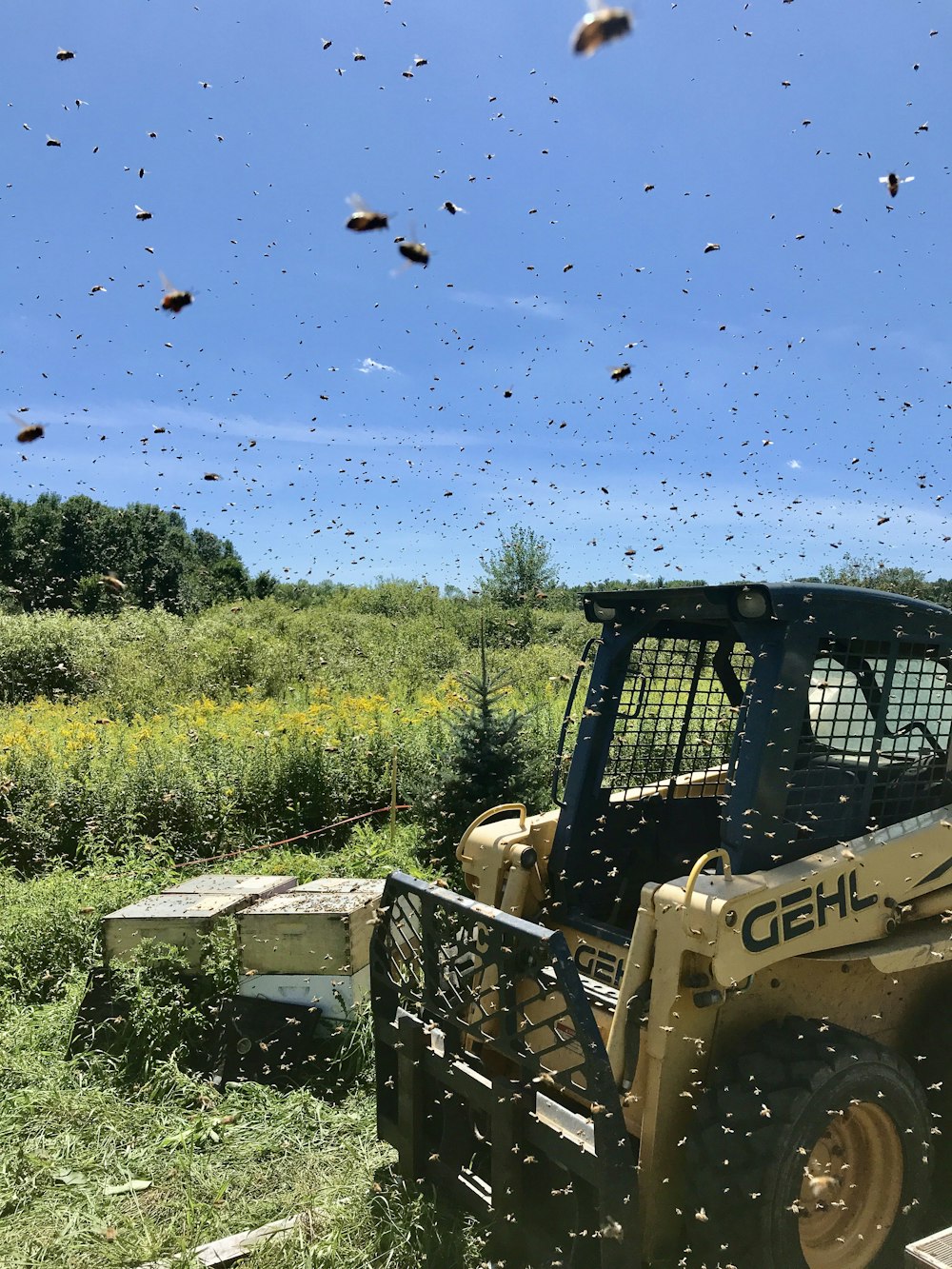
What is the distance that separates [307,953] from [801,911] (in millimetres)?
2955

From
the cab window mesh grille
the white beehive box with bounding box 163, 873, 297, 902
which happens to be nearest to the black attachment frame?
the cab window mesh grille

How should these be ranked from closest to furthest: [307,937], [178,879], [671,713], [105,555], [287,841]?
[671,713]
[307,937]
[178,879]
[287,841]
[105,555]

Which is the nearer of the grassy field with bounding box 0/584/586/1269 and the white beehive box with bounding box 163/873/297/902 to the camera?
the grassy field with bounding box 0/584/586/1269

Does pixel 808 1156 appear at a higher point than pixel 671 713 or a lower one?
lower

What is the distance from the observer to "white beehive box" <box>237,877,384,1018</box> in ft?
15.6

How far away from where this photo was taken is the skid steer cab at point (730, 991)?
264cm

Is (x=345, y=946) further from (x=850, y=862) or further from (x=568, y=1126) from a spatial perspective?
(x=850, y=862)

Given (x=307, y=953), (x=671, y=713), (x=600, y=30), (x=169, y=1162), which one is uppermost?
(x=600, y=30)

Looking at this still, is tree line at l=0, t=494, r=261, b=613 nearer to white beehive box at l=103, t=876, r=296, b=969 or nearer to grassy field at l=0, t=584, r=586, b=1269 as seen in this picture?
grassy field at l=0, t=584, r=586, b=1269

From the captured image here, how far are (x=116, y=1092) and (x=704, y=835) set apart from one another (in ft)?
11.2

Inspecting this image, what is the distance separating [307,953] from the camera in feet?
15.7

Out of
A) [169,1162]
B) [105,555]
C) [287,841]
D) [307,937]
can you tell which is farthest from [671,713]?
[105,555]

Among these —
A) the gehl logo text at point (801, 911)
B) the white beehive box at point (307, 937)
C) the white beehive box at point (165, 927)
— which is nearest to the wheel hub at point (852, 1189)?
the gehl logo text at point (801, 911)

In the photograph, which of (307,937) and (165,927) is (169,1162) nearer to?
(307,937)
